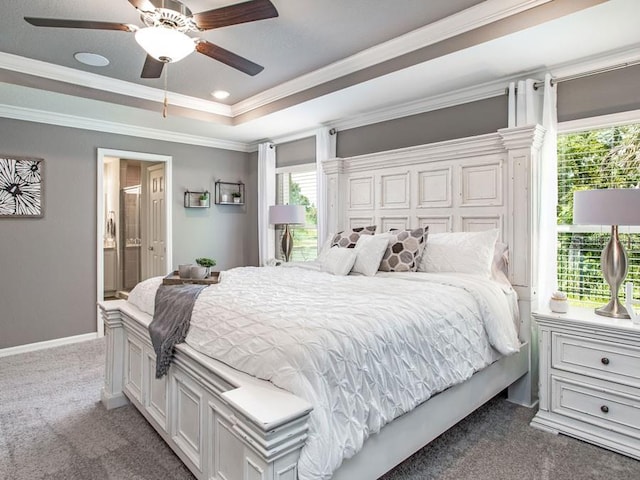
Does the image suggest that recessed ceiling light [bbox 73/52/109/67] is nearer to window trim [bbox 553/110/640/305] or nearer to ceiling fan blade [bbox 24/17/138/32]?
ceiling fan blade [bbox 24/17/138/32]

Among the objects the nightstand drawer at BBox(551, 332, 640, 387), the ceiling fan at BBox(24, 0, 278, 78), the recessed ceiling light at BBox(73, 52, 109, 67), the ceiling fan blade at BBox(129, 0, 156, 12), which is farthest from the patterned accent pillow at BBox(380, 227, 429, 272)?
the recessed ceiling light at BBox(73, 52, 109, 67)

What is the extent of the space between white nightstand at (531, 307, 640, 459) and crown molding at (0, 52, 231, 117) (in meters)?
3.94

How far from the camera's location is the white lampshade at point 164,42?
2088 millimetres

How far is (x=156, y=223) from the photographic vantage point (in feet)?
17.9

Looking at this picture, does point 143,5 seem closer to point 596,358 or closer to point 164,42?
point 164,42

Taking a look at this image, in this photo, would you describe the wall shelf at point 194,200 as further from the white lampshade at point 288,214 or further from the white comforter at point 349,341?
the white comforter at point 349,341

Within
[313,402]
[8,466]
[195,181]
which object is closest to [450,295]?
[313,402]

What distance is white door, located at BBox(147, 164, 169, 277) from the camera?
5.22 metres

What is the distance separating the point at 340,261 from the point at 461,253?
0.94 m

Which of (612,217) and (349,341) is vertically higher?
(612,217)

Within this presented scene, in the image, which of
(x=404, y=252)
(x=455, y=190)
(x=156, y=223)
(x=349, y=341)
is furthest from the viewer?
(x=156, y=223)

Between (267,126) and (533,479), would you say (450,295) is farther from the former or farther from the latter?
(267,126)

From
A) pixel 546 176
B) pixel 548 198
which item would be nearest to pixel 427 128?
pixel 546 176

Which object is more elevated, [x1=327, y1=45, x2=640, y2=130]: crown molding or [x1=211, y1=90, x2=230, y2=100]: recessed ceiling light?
[x1=211, y1=90, x2=230, y2=100]: recessed ceiling light
